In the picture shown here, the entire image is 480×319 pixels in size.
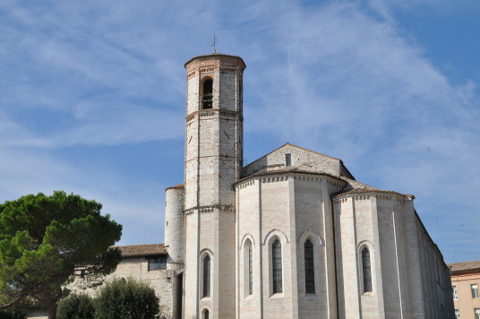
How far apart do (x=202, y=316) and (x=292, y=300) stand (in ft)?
16.2

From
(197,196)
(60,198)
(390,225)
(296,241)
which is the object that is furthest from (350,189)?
(60,198)

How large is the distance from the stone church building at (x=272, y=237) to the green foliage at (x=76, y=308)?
312cm

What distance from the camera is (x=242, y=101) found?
30484 millimetres

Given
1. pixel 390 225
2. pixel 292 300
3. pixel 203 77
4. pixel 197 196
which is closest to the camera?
pixel 292 300

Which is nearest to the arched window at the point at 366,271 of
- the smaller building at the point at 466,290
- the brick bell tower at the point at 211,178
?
the brick bell tower at the point at 211,178

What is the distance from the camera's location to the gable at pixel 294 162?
28.3 m

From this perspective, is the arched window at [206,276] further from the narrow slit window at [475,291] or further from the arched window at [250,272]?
the narrow slit window at [475,291]

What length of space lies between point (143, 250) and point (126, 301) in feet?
14.4

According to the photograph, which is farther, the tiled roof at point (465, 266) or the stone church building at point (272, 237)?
the tiled roof at point (465, 266)

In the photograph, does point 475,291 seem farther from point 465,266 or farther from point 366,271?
point 366,271

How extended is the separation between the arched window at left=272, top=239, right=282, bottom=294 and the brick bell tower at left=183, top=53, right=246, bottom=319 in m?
2.73

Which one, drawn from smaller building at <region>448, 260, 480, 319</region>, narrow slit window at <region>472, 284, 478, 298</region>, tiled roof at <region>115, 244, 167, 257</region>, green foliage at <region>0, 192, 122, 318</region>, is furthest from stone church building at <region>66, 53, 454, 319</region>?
narrow slit window at <region>472, 284, 478, 298</region>

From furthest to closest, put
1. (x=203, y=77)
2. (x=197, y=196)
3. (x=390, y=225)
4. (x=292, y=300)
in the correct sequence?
1. (x=203, y=77)
2. (x=197, y=196)
3. (x=390, y=225)
4. (x=292, y=300)

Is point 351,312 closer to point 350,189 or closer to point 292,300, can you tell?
point 292,300
